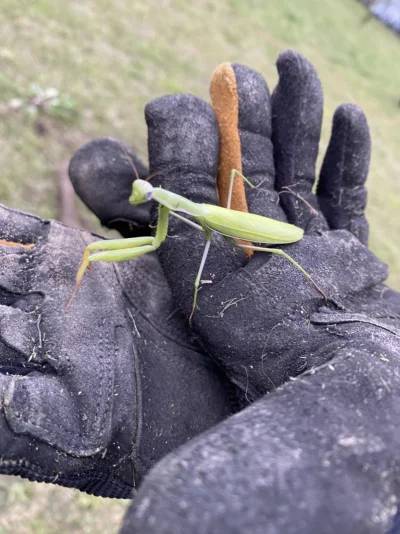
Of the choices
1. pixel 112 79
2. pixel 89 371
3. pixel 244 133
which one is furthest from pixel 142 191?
pixel 112 79

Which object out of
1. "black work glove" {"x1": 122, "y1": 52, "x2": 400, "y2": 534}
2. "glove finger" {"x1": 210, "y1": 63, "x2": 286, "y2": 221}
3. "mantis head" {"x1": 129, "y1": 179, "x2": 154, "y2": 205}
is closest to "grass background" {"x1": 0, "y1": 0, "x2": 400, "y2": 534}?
"black work glove" {"x1": 122, "y1": 52, "x2": 400, "y2": 534}

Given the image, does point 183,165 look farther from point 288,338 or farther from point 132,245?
point 288,338

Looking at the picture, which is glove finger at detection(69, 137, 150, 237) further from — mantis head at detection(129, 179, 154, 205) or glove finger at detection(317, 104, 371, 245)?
glove finger at detection(317, 104, 371, 245)

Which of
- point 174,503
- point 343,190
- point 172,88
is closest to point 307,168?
point 343,190

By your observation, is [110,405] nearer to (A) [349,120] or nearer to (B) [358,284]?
(B) [358,284]

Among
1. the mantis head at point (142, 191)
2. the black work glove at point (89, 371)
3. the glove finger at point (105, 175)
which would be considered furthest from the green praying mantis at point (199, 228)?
the glove finger at point (105, 175)
